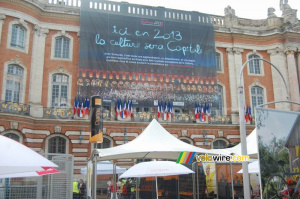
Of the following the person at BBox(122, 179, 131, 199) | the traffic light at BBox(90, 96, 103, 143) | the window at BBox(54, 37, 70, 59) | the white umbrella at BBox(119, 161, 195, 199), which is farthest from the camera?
the window at BBox(54, 37, 70, 59)

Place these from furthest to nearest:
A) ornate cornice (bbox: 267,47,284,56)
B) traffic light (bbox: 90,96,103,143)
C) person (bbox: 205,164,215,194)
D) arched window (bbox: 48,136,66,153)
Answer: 1. ornate cornice (bbox: 267,47,284,56)
2. arched window (bbox: 48,136,66,153)
3. person (bbox: 205,164,215,194)
4. traffic light (bbox: 90,96,103,143)

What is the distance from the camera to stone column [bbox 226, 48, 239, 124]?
25.6m

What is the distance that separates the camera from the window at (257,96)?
2681cm

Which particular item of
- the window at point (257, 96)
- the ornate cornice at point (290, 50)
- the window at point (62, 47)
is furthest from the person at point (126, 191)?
the ornate cornice at point (290, 50)

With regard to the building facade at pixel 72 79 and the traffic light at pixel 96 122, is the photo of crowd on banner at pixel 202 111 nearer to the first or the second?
the building facade at pixel 72 79

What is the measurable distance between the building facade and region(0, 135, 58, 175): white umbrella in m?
16.1

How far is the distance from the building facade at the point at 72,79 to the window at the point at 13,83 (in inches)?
2.3

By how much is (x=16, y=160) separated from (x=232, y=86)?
921 inches

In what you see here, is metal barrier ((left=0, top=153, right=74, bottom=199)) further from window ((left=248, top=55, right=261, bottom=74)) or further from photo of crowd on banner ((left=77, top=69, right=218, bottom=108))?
window ((left=248, top=55, right=261, bottom=74))

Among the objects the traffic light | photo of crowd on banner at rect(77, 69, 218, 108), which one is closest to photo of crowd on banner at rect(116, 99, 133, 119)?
photo of crowd on banner at rect(77, 69, 218, 108)

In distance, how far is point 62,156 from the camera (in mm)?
9422

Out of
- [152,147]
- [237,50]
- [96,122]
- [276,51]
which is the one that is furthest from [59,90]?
[276,51]

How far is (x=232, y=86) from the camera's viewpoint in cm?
2641

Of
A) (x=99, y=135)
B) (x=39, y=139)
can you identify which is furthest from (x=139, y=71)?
(x=99, y=135)
